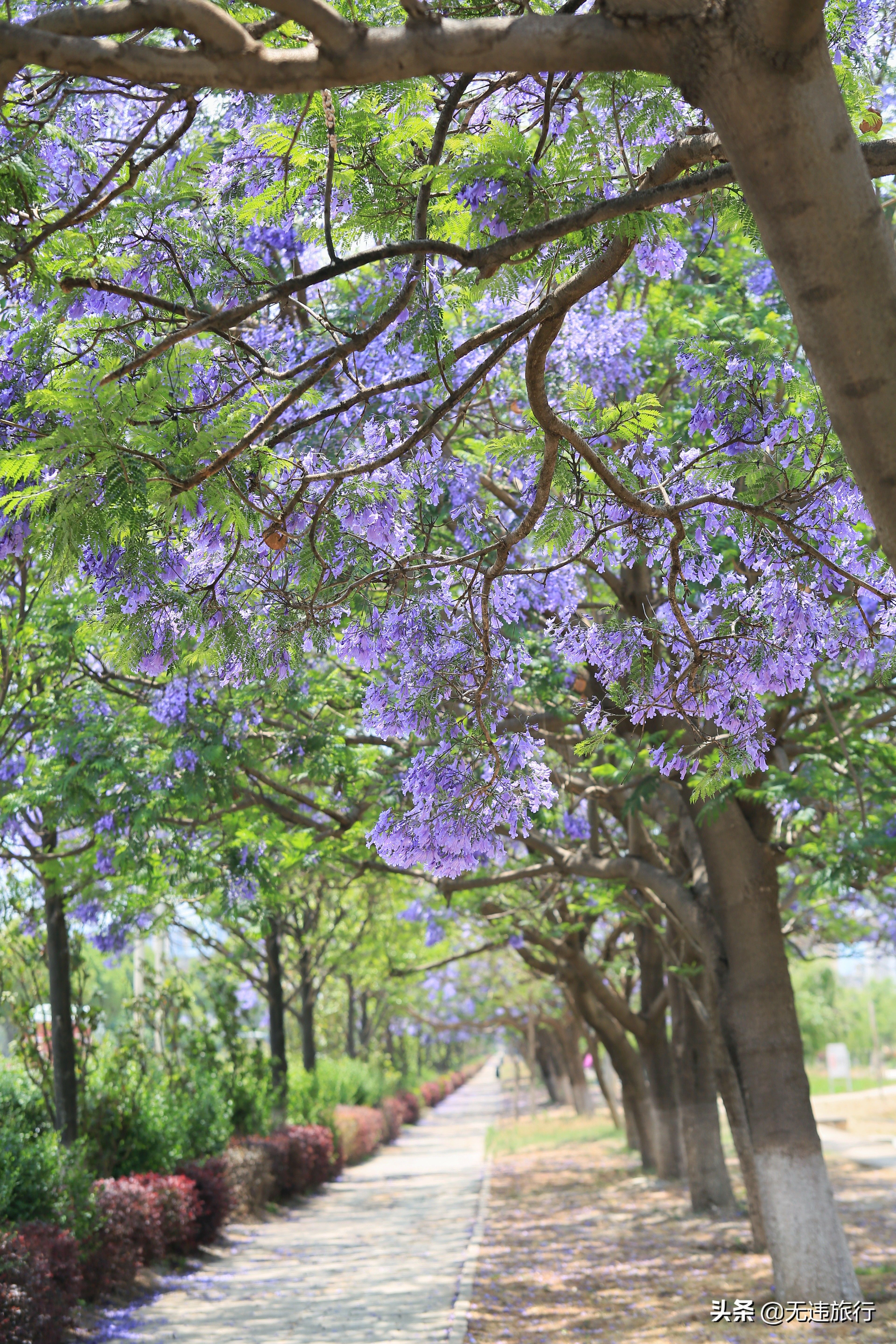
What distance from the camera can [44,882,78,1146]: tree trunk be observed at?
30.8ft

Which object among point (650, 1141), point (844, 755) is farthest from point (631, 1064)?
point (844, 755)

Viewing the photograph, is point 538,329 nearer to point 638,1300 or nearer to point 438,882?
point 438,882

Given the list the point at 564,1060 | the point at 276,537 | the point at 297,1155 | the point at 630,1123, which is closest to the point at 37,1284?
the point at 276,537

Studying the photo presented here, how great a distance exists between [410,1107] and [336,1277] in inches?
1021

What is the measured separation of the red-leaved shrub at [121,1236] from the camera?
8.55 meters

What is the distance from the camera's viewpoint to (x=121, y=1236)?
899 cm

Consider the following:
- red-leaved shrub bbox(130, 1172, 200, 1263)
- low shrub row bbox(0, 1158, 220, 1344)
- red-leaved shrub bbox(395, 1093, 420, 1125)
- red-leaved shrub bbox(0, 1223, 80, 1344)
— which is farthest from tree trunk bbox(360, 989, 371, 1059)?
red-leaved shrub bbox(0, 1223, 80, 1344)

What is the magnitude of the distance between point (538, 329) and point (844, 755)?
4219 millimetres

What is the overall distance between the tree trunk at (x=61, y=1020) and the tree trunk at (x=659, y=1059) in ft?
24.1

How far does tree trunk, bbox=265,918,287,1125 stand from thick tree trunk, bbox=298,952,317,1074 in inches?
77.7

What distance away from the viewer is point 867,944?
2067 centimetres

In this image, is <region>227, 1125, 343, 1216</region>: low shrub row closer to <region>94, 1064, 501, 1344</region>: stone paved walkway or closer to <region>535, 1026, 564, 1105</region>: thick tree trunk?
<region>94, 1064, 501, 1344</region>: stone paved walkway

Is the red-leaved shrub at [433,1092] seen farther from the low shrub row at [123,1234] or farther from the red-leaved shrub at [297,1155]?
the low shrub row at [123,1234]

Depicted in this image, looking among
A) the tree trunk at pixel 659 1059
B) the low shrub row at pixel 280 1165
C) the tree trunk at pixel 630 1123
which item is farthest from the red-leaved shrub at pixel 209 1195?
the tree trunk at pixel 630 1123
